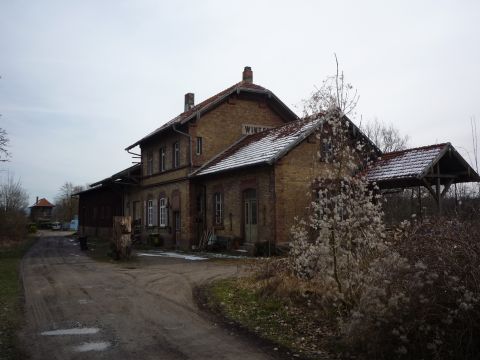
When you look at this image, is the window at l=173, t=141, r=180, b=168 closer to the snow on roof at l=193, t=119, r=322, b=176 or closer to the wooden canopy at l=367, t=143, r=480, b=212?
the snow on roof at l=193, t=119, r=322, b=176

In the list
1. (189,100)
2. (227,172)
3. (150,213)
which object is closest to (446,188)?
(227,172)

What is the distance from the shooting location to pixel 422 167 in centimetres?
1789

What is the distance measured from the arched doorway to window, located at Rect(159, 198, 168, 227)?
8.09 meters

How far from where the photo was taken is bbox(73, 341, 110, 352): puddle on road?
636cm

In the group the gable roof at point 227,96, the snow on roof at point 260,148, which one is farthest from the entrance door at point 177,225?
the gable roof at point 227,96

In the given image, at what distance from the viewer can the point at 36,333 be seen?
284 inches

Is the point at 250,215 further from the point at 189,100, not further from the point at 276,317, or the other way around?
the point at 189,100

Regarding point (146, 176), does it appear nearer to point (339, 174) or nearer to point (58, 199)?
point (339, 174)

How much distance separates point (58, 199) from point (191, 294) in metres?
106

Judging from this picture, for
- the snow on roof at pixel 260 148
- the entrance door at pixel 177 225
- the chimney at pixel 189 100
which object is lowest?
the entrance door at pixel 177 225

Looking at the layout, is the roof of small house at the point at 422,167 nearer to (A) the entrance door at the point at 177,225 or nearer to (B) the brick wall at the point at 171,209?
(B) the brick wall at the point at 171,209

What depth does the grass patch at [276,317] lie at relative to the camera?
22.0 feet

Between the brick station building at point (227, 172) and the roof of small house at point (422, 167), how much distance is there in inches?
61.1

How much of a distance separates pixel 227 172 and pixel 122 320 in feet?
47.7
